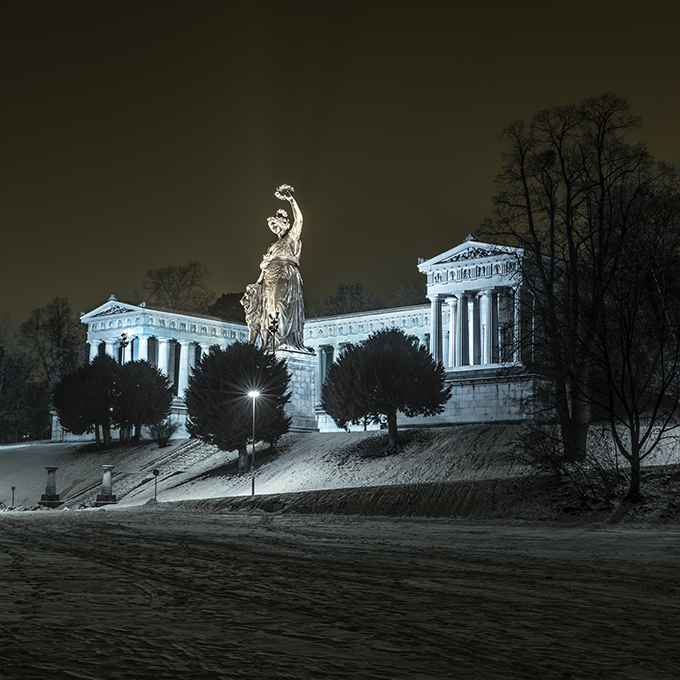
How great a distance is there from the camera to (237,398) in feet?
150

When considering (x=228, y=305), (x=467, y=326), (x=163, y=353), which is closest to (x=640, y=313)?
(x=467, y=326)

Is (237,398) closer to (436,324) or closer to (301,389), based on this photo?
(301,389)

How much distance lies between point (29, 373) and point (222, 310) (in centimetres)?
2795

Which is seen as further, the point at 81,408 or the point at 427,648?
the point at 81,408

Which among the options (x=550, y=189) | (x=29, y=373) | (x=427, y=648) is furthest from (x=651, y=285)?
(x=29, y=373)

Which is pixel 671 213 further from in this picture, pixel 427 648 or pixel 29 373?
pixel 29 373

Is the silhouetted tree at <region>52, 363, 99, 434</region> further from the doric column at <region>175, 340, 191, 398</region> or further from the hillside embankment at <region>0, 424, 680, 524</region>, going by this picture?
the doric column at <region>175, 340, 191, 398</region>

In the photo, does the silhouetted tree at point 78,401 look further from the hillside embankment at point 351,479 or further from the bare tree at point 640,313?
the bare tree at point 640,313

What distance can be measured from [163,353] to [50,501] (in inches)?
1499

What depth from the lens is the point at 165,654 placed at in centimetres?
517

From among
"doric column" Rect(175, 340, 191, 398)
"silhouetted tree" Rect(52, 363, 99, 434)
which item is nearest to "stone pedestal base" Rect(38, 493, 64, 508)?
"silhouetted tree" Rect(52, 363, 99, 434)

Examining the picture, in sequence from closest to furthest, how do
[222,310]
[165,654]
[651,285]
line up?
[165,654] < [651,285] < [222,310]

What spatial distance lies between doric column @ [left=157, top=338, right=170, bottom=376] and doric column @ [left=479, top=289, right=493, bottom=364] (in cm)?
2711

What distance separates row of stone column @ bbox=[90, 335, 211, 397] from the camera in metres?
80.5
